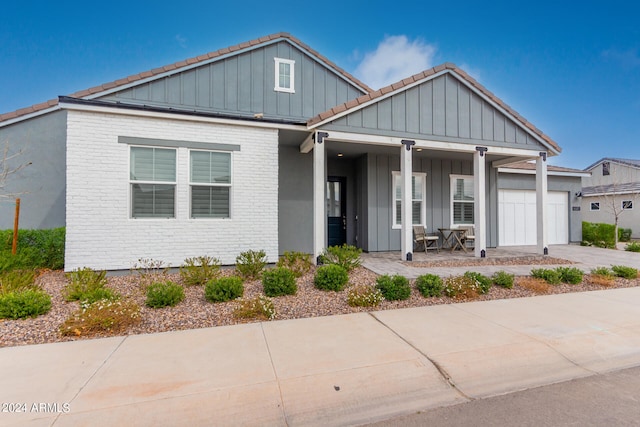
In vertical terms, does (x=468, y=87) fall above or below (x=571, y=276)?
above

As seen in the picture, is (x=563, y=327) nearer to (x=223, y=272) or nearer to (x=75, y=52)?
(x=223, y=272)

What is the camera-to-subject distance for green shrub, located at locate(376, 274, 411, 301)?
488cm

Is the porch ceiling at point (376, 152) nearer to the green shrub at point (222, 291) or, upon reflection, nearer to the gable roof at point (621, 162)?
the green shrub at point (222, 291)

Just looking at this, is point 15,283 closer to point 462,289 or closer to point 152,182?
point 152,182

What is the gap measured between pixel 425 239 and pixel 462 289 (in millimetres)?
4135

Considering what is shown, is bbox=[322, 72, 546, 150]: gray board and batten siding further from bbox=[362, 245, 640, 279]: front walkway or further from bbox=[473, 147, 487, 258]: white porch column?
bbox=[362, 245, 640, 279]: front walkway

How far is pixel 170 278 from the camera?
5867mm

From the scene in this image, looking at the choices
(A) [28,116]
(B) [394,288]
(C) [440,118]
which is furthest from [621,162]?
(A) [28,116]

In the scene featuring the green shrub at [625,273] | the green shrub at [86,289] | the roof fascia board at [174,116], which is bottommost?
the green shrub at [625,273]

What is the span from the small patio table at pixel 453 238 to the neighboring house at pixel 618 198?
1193 cm

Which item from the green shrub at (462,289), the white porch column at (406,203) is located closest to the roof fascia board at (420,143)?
the white porch column at (406,203)

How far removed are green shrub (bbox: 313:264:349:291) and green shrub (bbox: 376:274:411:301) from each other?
2.15 feet

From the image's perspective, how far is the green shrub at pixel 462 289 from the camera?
5156 millimetres

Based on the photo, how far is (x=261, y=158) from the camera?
707cm
